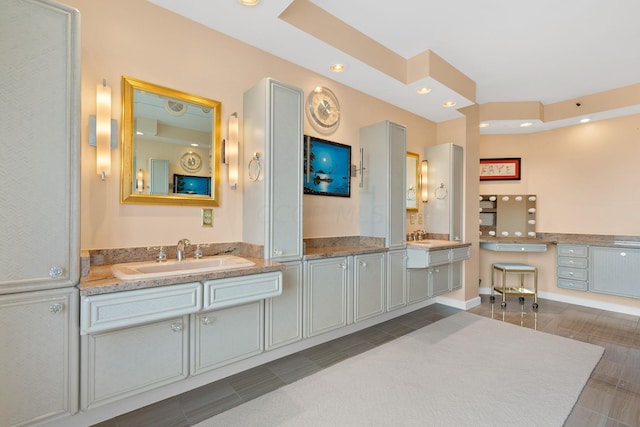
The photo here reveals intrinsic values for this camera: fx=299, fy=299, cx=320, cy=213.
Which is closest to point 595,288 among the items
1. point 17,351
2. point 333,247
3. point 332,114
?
point 333,247

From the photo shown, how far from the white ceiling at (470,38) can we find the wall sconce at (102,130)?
820 mm

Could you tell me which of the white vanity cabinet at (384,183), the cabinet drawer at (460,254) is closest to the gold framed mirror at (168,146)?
the white vanity cabinet at (384,183)

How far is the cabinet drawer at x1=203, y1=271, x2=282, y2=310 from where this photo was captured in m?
1.83

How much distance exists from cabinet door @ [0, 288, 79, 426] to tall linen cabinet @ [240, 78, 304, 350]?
1.19 metres

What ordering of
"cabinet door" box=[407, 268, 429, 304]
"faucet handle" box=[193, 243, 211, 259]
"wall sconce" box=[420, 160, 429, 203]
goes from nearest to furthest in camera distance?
"faucet handle" box=[193, 243, 211, 259]
"cabinet door" box=[407, 268, 429, 304]
"wall sconce" box=[420, 160, 429, 203]

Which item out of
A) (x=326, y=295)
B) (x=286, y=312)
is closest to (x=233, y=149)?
(x=286, y=312)

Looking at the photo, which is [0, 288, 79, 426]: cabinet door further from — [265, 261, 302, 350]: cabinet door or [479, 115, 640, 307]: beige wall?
[479, 115, 640, 307]: beige wall

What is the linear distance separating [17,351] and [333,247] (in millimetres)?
2399

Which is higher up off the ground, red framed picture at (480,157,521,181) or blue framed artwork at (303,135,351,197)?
red framed picture at (480,157,521,181)

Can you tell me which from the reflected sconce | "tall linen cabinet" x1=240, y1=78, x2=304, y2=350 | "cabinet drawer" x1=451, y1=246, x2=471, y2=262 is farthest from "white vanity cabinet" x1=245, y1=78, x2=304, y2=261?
"cabinet drawer" x1=451, y1=246, x2=471, y2=262

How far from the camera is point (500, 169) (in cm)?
512

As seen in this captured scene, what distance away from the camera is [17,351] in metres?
1.38

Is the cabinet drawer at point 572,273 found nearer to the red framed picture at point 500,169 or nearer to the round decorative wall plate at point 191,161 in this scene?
the red framed picture at point 500,169

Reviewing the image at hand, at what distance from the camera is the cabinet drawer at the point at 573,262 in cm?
421
